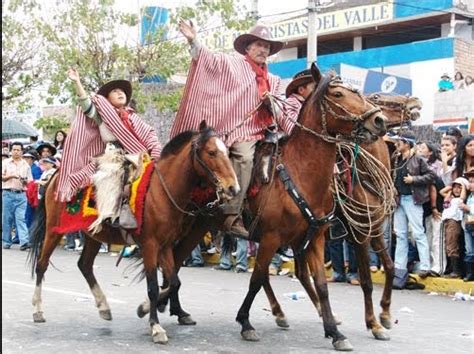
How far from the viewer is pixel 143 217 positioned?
7.08 meters

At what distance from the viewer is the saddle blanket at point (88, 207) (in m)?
7.11

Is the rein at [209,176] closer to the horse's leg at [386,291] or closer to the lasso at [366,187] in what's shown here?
the lasso at [366,187]

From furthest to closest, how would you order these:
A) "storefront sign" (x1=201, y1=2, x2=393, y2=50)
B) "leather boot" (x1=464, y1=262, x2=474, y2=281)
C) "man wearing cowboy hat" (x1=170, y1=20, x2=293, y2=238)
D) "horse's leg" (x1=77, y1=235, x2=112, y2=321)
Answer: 1. "storefront sign" (x1=201, y1=2, x2=393, y2=50)
2. "leather boot" (x1=464, y1=262, x2=474, y2=281)
3. "horse's leg" (x1=77, y1=235, x2=112, y2=321)
4. "man wearing cowboy hat" (x1=170, y1=20, x2=293, y2=238)

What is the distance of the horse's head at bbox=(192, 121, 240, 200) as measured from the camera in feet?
21.9

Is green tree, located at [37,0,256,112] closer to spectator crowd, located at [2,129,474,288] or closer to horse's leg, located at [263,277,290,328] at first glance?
spectator crowd, located at [2,129,474,288]

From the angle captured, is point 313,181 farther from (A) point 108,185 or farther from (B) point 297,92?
(A) point 108,185

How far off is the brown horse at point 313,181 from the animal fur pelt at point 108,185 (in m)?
1.30

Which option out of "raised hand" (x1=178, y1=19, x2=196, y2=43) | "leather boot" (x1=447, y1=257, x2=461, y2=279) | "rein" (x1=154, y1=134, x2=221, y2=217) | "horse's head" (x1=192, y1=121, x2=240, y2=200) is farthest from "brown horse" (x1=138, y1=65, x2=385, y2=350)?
"leather boot" (x1=447, y1=257, x2=461, y2=279)

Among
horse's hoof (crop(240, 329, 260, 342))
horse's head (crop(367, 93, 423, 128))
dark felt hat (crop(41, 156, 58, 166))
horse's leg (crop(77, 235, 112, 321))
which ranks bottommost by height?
horse's hoof (crop(240, 329, 260, 342))

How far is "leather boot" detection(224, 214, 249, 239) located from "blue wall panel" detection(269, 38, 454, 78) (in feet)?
53.7

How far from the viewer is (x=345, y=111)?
680 cm

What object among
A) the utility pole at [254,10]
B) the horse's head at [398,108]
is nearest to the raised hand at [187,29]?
the horse's head at [398,108]

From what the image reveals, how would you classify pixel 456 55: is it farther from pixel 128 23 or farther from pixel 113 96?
pixel 113 96

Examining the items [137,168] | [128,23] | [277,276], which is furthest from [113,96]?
[128,23]
